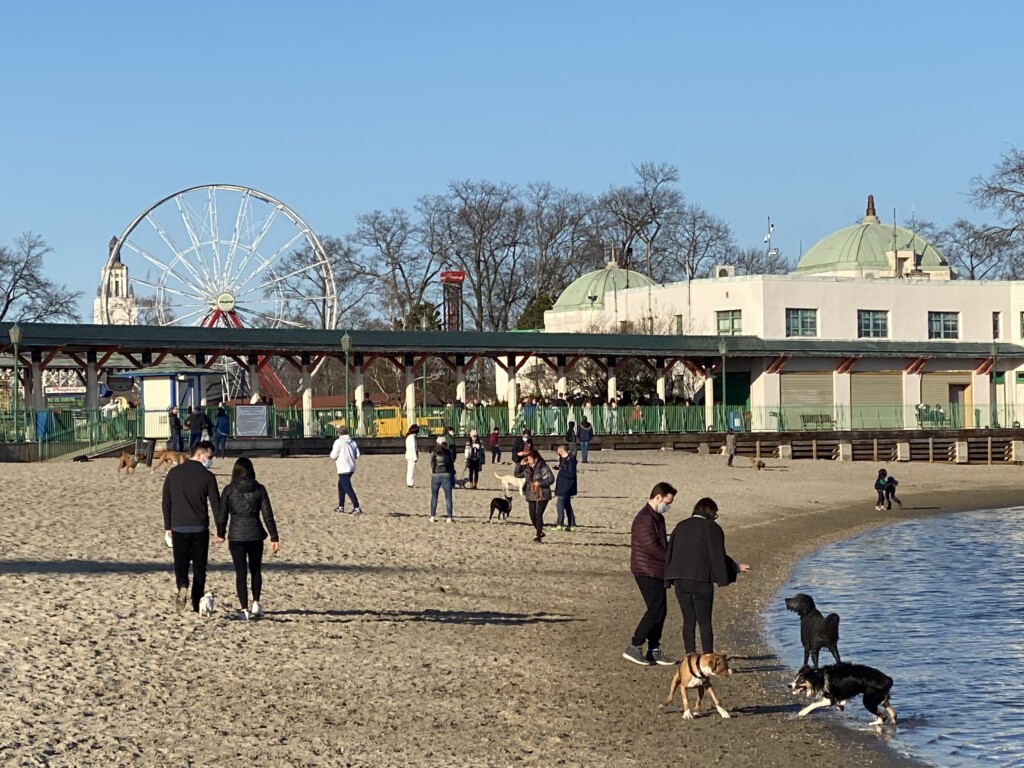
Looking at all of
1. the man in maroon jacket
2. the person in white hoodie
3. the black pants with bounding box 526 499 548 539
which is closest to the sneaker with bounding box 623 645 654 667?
the man in maroon jacket

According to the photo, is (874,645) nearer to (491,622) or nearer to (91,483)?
(491,622)

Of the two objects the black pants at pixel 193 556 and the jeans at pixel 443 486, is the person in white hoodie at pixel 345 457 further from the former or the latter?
the black pants at pixel 193 556

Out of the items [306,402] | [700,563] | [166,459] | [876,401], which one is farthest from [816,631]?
[876,401]

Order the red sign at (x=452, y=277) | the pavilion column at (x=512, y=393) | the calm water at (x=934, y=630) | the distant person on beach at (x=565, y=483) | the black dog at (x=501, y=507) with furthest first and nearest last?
the red sign at (x=452, y=277), the pavilion column at (x=512, y=393), the black dog at (x=501, y=507), the distant person on beach at (x=565, y=483), the calm water at (x=934, y=630)

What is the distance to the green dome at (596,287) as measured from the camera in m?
82.1

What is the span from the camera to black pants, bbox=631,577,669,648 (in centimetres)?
1434

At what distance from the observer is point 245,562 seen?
15.8 meters

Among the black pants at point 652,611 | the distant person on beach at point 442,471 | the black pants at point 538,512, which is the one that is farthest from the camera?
the distant person on beach at point 442,471

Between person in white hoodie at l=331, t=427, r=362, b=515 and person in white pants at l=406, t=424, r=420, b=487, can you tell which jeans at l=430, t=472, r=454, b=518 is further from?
person in white pants at l=406, t=424, r=420, b=487

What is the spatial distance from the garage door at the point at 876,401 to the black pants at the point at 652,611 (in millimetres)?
50573

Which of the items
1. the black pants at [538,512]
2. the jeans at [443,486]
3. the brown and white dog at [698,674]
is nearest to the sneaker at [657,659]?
the brown and white dog at [698,674]

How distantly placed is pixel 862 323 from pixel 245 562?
2280 inches

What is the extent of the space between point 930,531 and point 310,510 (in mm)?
15446

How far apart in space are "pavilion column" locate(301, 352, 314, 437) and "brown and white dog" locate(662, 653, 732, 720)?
37.6 meters
